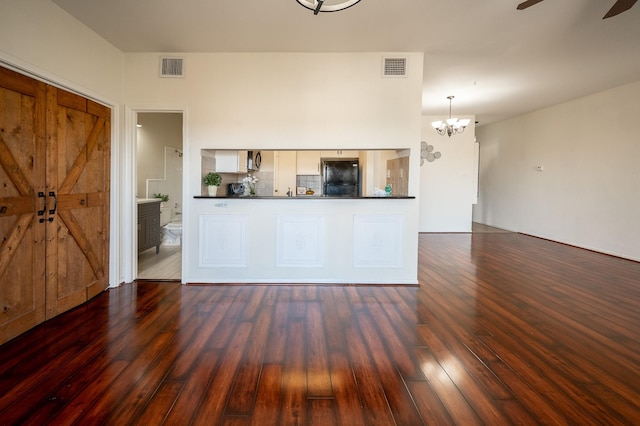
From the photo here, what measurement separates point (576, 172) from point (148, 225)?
8.03 metres

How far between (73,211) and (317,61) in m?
Answer: 3.11

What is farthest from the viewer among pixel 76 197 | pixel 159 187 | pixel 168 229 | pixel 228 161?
pixel 159 187

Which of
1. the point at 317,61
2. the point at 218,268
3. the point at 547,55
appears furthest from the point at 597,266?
the point at 218,268

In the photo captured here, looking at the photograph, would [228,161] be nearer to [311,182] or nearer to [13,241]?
[13,241]

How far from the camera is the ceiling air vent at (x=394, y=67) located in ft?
12.2

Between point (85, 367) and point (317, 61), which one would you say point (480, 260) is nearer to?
point (317, 61)

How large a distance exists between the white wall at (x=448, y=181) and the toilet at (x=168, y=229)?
5709mm

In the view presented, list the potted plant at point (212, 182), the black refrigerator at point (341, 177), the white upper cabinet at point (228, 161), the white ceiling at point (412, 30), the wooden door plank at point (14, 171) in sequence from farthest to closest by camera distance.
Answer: the black refrigerator at point (341, 177) → the white upper cabinet at point (228, 161) → the potted plant at point (212, 182) → the white ceiling at point (412, 30) → the wooden door plank at point (14, 171)

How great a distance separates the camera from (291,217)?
12.5 ft

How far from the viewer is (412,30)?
323 cm

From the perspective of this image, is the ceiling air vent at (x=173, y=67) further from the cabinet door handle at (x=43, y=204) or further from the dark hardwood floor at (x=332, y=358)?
the dark hardwood floor at (x=332, y=358)

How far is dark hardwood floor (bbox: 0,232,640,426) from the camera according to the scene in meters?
1.62

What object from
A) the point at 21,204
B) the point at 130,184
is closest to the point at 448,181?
the point at 130,184

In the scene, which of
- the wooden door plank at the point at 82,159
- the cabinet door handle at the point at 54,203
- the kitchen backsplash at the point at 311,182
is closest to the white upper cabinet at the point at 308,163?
the kitchen backsplash at the point at 311,182
